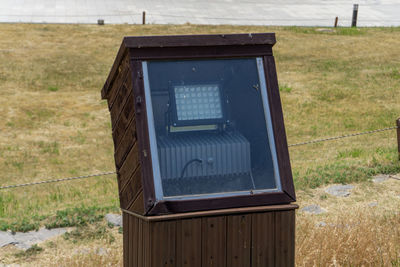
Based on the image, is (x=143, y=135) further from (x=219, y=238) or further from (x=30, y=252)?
(x=30, y=252)

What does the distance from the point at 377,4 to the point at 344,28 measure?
27.8ft

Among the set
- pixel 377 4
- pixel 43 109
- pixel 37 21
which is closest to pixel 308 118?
pixel 43 109

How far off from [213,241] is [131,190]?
0.59m

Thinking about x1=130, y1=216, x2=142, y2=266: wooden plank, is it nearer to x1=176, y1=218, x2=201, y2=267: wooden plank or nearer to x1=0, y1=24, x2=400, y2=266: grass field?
x1=176, y1=218, x2=201, y2=267: wooden plank

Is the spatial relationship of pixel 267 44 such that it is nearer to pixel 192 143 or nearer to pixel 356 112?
pixel 192 143

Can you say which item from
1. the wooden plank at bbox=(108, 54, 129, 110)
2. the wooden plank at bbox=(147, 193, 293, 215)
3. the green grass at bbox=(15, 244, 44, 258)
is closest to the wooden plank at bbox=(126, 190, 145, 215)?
the wooden plank at bbox=(147, 193, 293, 215)

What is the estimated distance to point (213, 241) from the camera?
3707mm

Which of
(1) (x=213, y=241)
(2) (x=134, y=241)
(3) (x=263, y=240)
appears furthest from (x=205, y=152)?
(2) (x=134, y=241)

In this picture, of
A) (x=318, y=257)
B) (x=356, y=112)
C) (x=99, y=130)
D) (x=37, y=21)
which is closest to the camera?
(x=318, y=257)

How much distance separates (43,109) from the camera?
64.4 feet

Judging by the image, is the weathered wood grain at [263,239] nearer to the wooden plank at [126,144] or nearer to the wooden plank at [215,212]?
the wooden plank at [215,212]

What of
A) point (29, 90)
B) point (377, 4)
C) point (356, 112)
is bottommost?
point (356, 112)

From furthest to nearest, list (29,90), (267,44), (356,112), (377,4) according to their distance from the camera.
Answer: (377,4), (29,90), (356,112), (267,44)

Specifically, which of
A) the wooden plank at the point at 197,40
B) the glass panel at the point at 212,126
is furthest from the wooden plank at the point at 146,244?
the wooden plank at the point at 197,40
